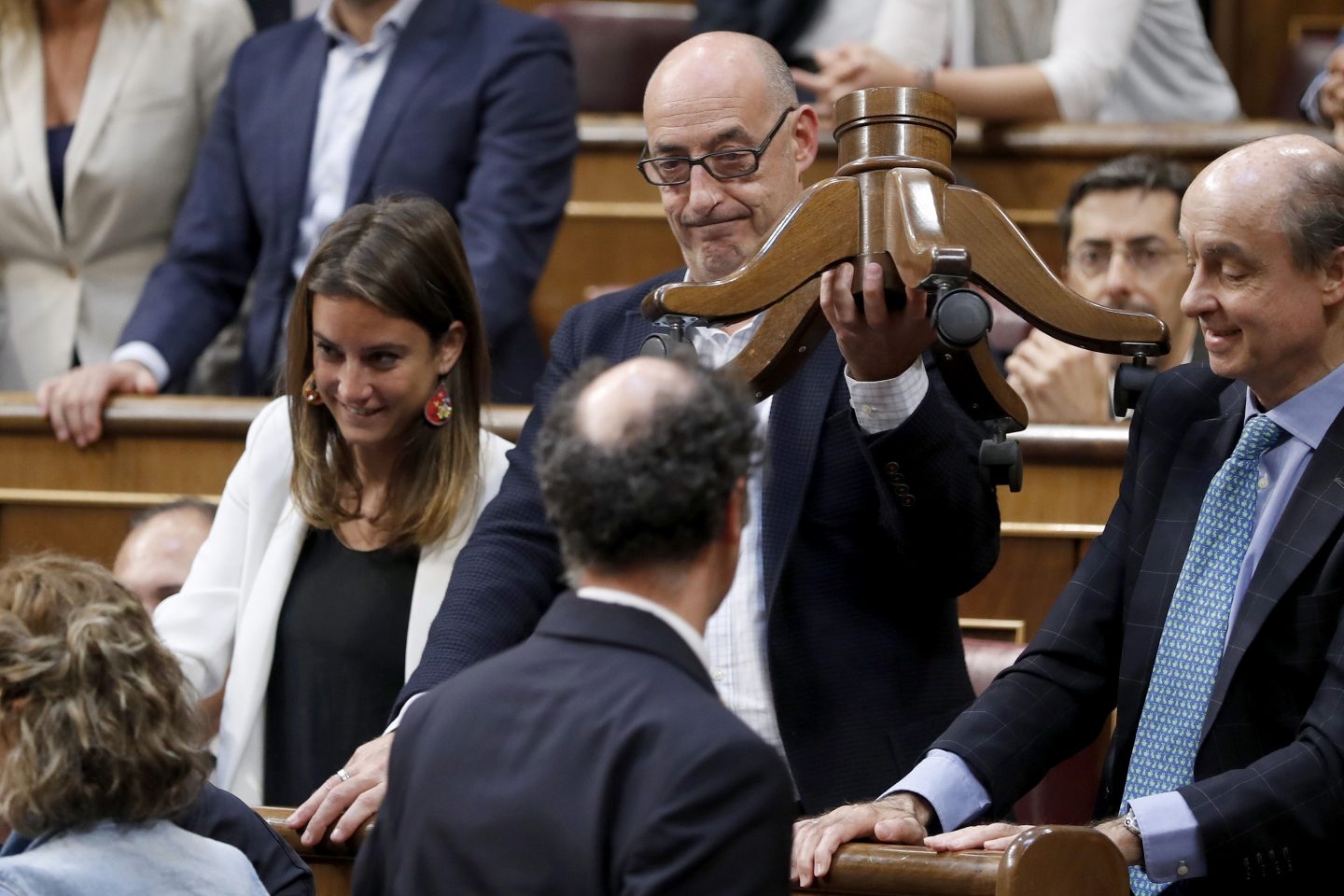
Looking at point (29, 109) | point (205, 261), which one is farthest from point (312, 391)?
point (29, 109)

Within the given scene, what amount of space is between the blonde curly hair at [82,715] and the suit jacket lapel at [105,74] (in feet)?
6.08

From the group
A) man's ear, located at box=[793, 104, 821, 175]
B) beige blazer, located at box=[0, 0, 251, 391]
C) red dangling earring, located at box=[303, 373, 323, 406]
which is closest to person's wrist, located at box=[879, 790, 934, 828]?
man's ear, located at box=[793, 104, 821, 175]

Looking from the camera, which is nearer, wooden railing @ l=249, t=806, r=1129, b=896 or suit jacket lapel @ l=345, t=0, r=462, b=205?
wooden railing @ l=249, t=806, r=1129, b=896

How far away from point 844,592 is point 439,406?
56 centimetres

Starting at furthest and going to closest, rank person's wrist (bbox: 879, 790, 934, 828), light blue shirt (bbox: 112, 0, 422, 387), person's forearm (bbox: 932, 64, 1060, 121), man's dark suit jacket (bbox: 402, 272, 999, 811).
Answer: person's forearm (bbox: 932, 64, 1060, 121) < light blue shirt (bbox: 112, 0, 422, 387) < man's dark suit jacket (bbox: 402, 272, 999, 811) < person's wrist (bbox: 879, 790, 934, 828)

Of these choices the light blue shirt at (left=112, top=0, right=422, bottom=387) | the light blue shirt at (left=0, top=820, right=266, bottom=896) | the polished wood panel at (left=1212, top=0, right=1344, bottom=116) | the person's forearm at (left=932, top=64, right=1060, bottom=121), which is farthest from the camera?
the polished wood panel at (left=1212, top=0, right=1344, bottom=116)

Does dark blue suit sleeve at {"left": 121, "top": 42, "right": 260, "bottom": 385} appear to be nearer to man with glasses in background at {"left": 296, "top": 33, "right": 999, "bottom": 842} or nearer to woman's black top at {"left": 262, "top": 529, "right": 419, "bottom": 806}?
woman's black top at {"left": 262, "top": 529, "right": 419, "bottom": 806}

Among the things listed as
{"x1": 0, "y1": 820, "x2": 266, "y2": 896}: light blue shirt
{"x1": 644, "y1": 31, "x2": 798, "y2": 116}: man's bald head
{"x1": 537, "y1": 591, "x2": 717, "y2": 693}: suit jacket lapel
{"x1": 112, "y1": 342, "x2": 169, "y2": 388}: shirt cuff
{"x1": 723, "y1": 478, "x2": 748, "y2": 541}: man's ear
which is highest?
{"x1": 644, "y1": 31, "x2": 798, "y2": 116}: man's bald head

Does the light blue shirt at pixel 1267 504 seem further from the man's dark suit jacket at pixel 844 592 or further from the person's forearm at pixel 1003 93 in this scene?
the person's forearm at pixel 1003 93

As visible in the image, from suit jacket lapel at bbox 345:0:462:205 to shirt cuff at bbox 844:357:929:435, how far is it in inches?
55.9

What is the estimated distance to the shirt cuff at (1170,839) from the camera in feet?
5.00

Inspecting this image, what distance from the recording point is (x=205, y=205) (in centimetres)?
300

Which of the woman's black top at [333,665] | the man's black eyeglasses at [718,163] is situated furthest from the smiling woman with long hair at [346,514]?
the man's black eyeglasses at [718,163]

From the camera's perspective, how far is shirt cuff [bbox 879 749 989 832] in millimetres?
1627
